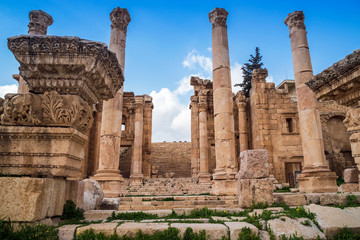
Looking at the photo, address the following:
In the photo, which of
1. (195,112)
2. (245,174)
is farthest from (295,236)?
(195,112)

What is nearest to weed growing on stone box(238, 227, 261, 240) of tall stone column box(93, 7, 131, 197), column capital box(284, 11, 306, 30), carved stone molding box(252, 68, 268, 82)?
tall stone column box(93, 7, 131, 197)

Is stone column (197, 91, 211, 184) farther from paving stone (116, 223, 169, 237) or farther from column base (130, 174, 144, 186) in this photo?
paving stone (116, 223, 169, 237)

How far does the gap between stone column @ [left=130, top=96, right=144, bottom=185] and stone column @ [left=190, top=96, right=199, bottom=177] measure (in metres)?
4.27

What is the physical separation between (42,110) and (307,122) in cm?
1085

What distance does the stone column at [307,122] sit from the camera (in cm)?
1037

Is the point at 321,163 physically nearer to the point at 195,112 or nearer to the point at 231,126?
the point at 231,126

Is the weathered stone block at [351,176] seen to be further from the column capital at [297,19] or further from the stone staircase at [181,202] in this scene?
the column capital at [297,19]

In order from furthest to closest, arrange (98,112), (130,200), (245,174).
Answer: (98,112), (130,200), (245,174)

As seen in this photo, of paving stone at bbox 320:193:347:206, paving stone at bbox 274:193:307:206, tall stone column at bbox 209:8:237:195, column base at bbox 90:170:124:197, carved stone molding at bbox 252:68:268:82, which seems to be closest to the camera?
paving stone at bbox 320:193:347:206

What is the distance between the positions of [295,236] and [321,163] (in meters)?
8.44

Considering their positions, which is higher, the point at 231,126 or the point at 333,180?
the point at 231,126

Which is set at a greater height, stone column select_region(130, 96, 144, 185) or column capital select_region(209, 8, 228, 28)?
column capital select_region(209, 8, 228, 28)

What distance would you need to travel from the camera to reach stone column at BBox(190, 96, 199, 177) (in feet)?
67.9

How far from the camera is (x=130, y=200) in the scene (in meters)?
9.23
